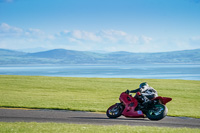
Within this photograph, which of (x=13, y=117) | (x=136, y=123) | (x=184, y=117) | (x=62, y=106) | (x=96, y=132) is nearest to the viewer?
(x=96, y=132)

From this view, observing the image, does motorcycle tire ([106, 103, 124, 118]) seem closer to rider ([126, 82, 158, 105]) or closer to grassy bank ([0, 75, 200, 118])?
rider ([126, 82, 158, 105])

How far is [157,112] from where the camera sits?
12.0m

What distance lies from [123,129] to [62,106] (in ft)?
26.9

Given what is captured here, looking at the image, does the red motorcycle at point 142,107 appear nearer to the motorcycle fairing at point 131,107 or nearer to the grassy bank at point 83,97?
the motorcycle fairing at point 131,107

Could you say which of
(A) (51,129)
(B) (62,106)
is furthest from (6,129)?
(B) (62,106)

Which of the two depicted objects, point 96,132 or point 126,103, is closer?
point 96,132

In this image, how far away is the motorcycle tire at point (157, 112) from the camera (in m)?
11.8

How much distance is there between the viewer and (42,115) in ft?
45.0

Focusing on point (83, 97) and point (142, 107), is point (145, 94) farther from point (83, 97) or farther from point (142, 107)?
point (83, 97)

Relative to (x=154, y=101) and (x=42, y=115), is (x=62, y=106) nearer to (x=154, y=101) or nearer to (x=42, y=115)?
(x=42, y=115)

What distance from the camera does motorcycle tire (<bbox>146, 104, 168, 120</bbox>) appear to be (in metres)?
11.8

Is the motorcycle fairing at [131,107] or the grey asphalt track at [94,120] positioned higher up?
the motorcycle fairing at [131,107]

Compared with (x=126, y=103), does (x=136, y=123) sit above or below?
below

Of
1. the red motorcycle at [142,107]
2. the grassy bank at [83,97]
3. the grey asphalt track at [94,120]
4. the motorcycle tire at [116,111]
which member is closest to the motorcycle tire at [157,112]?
the red motorcycle at [142,107]
